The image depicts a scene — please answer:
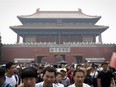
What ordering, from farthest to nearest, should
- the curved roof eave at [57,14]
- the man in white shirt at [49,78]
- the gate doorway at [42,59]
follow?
1. the curved roof eave at [57,14]
2. the gate doorway at [42,59]
3. the man in white shirt at [49,78]

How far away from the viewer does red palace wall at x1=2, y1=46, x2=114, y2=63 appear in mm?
29422

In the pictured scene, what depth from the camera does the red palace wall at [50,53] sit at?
96.5 feet

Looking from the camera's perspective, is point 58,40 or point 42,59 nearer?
point 42,59

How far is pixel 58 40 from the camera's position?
32469mm

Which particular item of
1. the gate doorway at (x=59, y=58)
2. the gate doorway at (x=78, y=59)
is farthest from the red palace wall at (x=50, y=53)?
the gate doorway at (x=59, y=58)

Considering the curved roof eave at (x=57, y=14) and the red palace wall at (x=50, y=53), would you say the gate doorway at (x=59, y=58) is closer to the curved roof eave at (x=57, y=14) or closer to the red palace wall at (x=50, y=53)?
the red palace wall at (x=50, y=53)

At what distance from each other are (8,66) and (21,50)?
24787 mm

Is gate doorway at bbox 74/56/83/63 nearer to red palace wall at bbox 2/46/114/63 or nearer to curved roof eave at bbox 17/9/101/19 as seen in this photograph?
red palace wall at bbox 2/46/114/63

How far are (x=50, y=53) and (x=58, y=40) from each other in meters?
3.32

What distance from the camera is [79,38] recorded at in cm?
3256

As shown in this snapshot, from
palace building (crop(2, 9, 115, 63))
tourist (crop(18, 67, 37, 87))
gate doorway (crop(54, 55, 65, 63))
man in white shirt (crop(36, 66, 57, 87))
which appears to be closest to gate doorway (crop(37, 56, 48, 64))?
palace building (crop(2, 9, 115, 63))

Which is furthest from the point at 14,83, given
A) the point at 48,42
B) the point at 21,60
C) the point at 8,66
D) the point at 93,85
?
the point at 48,42

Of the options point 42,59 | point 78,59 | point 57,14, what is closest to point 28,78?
Answer: point 42,59

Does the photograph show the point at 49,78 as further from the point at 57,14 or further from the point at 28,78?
the point at 57,14
